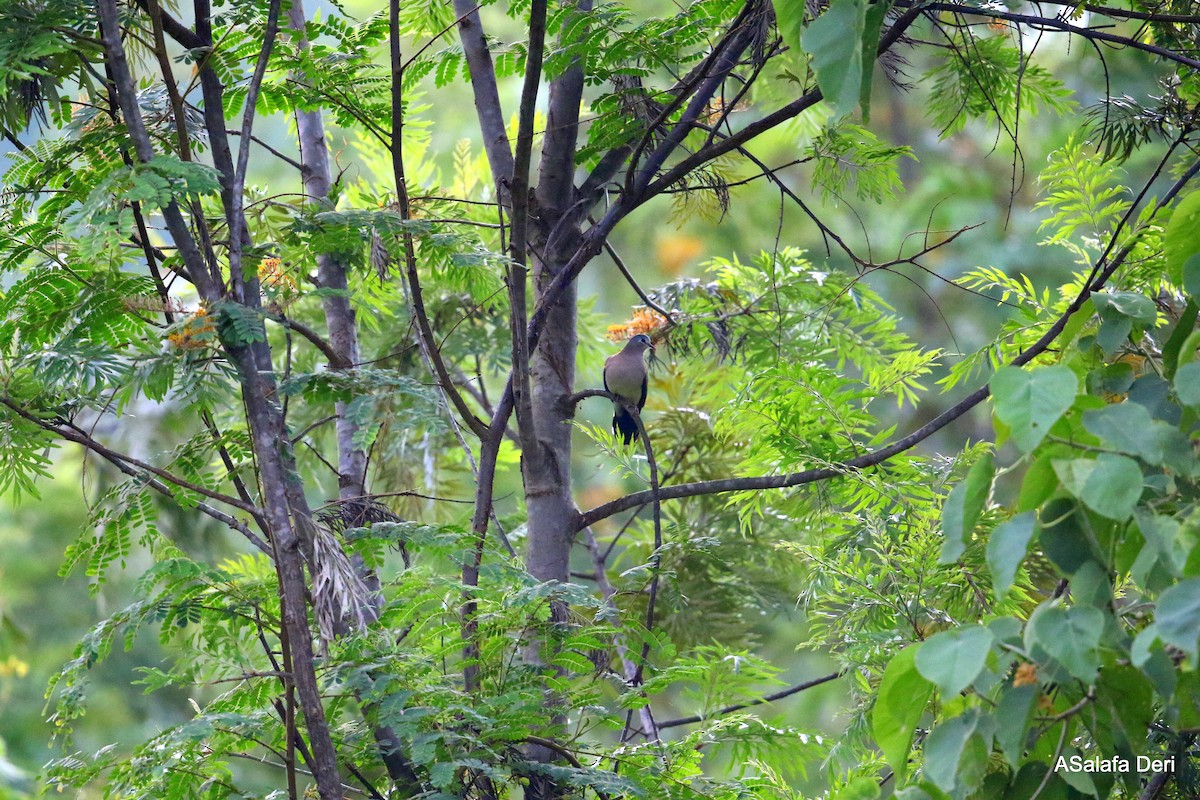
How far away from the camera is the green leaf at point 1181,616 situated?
908 mm

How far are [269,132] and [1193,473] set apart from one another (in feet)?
59.9

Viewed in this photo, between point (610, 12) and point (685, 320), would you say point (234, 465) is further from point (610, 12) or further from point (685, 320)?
point (685, 320)

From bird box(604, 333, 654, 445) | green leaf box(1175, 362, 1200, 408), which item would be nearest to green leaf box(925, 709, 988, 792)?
green leaf box(1175, 362, 1200, 408)

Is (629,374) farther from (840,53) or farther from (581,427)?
(840,53)

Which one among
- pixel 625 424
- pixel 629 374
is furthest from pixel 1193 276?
pixel 625 424

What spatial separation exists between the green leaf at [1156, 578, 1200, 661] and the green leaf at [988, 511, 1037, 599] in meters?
0.13

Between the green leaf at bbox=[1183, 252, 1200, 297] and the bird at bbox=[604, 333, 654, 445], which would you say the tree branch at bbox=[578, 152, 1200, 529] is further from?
the bird at bbox=[604, 333, 654, 445]

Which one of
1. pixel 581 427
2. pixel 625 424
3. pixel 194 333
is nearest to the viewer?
pixel 194 333

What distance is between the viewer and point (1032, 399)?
101 centimetres

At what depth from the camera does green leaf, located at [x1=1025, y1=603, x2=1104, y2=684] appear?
3.21 ft

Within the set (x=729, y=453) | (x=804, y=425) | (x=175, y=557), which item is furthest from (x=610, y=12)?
(x=729, y=453)

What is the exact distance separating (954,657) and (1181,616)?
208 millimetres

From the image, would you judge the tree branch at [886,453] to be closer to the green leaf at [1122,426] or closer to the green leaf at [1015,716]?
the green leaf at [1122,426]

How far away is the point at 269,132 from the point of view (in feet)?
57.3
